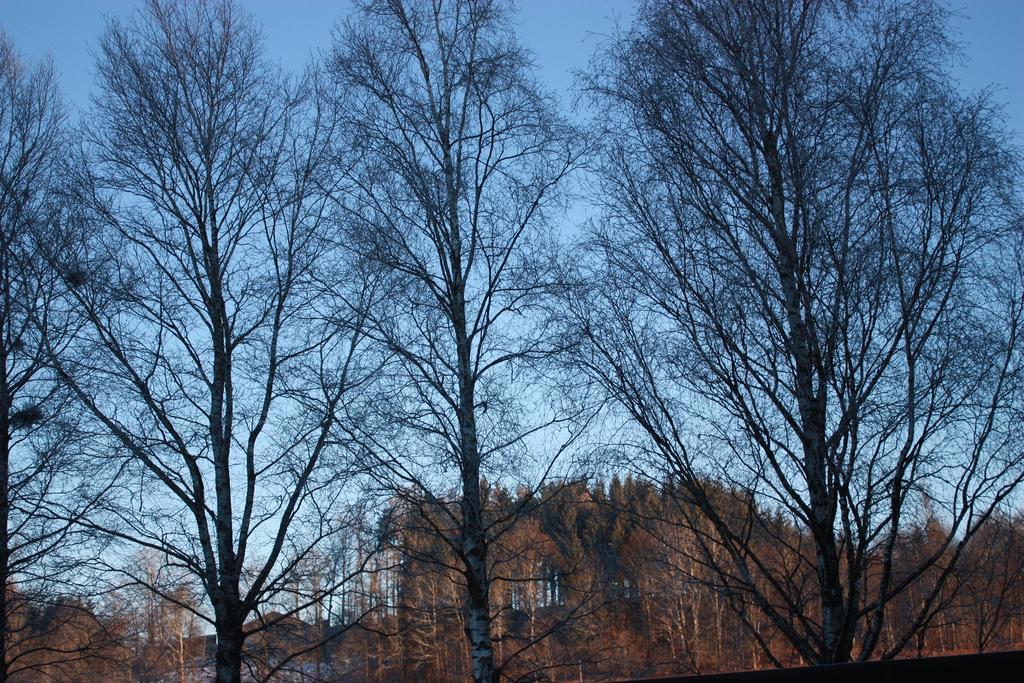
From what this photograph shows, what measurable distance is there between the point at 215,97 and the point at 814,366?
8.04 metres

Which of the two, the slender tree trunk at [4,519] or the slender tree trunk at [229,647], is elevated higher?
the slender tree trunk at [4,519]

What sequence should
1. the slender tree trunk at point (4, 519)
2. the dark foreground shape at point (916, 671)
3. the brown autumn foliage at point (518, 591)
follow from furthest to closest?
the slender tree trunk at point (4, 519) → the brown autumn foliage at point (518, 591) → the dark foreground shape at point (916, 671)

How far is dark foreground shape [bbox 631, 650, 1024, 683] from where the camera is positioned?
4.97 metres

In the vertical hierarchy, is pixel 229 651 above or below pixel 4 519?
below

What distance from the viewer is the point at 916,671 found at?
16.6 ft

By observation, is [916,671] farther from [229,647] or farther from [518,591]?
[518,591]

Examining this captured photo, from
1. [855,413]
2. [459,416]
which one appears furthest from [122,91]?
[855,413]

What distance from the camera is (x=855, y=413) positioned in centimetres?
789

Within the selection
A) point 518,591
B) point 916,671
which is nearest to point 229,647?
point 916,671

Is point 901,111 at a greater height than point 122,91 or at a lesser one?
Result: lesser

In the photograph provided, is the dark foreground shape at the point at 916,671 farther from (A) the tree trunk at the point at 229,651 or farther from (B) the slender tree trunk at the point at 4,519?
(B) the slender tree trunk at the point at 4,519

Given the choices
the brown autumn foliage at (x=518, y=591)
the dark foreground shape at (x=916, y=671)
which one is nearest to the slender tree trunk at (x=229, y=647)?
the brown autumn foliage at (x=518, y=591)

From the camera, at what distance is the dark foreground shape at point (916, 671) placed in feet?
16.3

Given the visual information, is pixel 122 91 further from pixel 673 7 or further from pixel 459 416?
pixel 673 7
